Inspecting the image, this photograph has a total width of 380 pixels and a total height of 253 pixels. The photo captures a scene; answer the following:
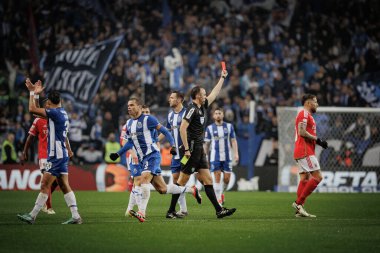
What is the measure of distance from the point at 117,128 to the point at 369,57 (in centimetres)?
1183

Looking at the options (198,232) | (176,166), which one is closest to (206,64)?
(176,166)

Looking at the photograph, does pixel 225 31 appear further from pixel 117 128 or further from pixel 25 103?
pixel 25 103

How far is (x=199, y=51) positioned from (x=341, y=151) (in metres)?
8.11

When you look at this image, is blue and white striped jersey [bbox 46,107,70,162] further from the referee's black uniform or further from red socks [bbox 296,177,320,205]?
red socks [bbox 296,177,320,205]

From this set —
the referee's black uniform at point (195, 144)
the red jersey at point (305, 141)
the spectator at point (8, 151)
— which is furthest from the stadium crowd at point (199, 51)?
the referee's black uniform at point (195, 144)

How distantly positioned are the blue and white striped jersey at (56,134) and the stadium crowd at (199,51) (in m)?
14.9

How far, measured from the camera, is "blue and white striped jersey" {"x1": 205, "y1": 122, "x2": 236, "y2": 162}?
1816cm

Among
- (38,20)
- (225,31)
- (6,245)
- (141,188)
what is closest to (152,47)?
(225,31)

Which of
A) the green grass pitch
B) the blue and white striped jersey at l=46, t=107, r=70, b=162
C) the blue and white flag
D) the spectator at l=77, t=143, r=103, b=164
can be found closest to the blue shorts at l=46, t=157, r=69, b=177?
the blue and white striped jersey at l=46, t=107, r=70, b=162

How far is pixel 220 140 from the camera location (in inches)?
722

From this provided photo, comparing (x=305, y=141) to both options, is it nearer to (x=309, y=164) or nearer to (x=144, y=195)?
(x=309, y=164)

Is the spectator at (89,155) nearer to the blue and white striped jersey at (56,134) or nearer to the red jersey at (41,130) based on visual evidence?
the red jersey at (41,130)

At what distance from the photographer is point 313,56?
30.7 metres

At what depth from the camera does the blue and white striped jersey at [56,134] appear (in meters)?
11.2
